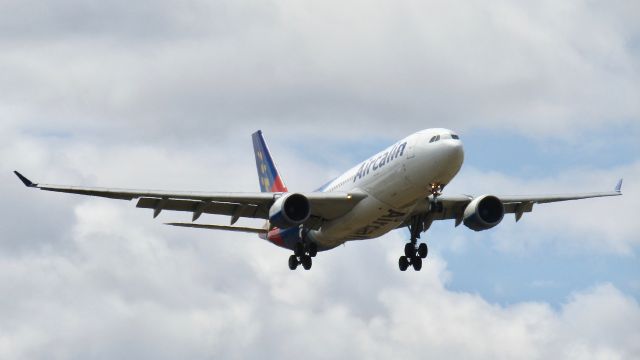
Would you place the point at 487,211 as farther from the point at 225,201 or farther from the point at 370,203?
Result: the point at 225,201

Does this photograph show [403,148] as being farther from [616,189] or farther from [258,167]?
[258,167]

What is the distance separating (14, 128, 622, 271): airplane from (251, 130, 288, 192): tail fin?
7354 mm

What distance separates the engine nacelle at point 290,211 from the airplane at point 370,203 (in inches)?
1.7

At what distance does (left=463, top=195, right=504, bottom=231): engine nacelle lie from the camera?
66.4m

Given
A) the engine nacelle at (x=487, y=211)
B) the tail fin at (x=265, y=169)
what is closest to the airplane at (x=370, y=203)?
the engine nacelle at (x=487, y=211)

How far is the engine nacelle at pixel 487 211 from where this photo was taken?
66375 millimetres

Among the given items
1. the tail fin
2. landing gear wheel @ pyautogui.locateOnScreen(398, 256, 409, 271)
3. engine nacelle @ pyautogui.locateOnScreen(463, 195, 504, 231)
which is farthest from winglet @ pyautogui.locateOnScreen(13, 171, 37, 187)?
the tail fin

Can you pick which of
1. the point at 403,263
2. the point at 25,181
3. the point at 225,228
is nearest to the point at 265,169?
the point at 225,228

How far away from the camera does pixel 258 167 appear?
83375mm

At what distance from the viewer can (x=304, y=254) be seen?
68.6 metres

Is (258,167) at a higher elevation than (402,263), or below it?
higher

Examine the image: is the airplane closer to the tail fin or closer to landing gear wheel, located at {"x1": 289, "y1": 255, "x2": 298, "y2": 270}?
landing gear wheel, located at {"x1": 289, "y1": 255, "x2": 298, "y2": 270}

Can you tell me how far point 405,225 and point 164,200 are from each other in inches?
436

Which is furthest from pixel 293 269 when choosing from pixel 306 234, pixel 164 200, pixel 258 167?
pixel 258 167
